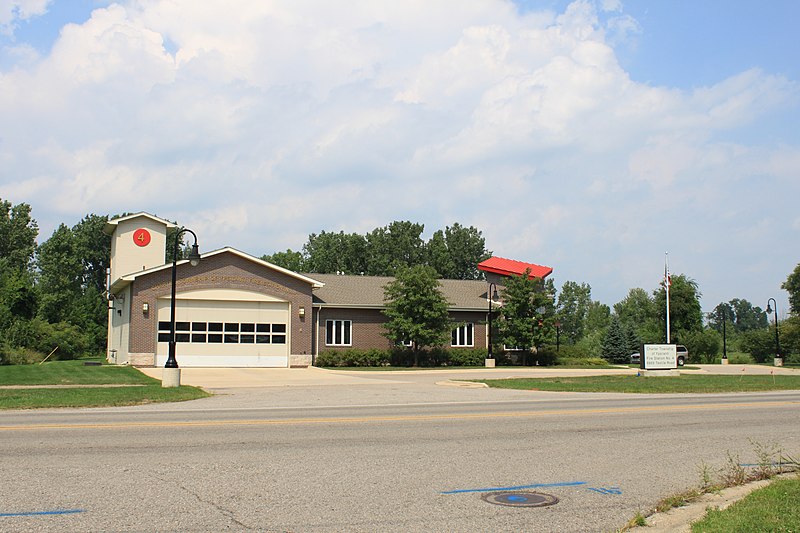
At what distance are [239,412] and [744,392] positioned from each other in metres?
17.7

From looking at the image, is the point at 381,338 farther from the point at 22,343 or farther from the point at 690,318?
the point at 690,318

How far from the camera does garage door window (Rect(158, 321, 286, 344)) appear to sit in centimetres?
3862

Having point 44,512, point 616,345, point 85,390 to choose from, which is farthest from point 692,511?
point 616,345

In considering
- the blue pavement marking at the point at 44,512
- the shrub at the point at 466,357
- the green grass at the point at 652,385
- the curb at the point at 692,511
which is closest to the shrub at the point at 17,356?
the shrub at the point at 466,357

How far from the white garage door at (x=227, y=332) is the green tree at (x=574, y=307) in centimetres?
6785

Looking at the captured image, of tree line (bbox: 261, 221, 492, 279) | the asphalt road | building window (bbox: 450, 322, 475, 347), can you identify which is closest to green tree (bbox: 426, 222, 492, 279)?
tree line (bbox: 261, 221, 492, 279)

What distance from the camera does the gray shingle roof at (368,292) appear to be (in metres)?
44.0

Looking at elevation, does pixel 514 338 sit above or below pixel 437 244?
below

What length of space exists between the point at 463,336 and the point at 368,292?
6.64m

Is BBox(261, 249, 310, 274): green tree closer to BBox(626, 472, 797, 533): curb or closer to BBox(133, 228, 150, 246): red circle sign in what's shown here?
BBox(133, 228, 150, 246): red circle sign

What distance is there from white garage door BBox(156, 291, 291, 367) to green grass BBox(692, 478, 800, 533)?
33748mm

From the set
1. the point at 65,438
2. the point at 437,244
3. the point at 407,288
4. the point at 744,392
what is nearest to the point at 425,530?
the point at 65,438

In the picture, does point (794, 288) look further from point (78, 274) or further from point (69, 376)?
point (78, 274)

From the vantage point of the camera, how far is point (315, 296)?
43500mm
